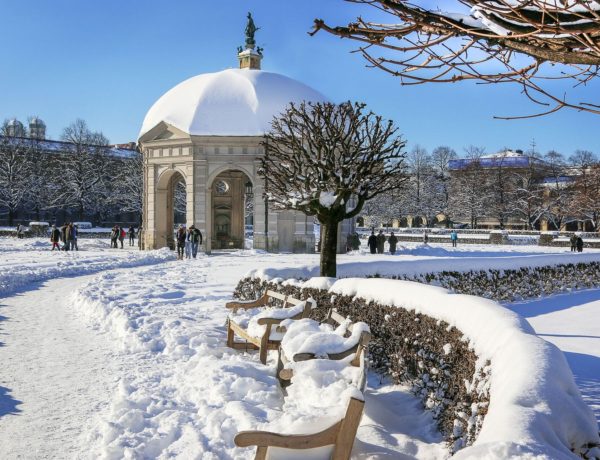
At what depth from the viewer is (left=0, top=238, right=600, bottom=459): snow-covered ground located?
207 inches

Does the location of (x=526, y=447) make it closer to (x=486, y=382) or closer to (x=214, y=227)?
(x=486, y=382)

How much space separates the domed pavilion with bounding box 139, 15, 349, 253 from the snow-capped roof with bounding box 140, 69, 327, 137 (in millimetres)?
54

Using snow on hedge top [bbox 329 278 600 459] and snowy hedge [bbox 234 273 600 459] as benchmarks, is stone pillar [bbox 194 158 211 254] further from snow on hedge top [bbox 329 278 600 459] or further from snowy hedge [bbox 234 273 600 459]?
snow on hedge top [bbox 329 278 600 459]

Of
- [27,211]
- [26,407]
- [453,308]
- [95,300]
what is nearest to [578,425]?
[453,308]

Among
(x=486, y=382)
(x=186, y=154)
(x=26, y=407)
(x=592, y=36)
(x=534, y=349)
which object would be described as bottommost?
(x=26, y=407)

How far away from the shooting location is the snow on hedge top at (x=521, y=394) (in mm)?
2750

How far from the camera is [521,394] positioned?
3.32m

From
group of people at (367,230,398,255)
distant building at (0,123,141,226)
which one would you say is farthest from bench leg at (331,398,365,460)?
distant building at (0,123,141,226)

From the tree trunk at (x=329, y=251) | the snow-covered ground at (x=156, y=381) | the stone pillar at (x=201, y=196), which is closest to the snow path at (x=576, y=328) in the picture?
the snow-covered ground at (x=156, y=381)

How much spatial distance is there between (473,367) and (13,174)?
6431cm

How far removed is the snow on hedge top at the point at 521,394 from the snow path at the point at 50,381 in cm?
361

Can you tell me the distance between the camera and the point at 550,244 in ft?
145

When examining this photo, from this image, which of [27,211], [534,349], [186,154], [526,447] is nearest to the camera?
[526,447]

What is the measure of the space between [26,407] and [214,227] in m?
30.2
